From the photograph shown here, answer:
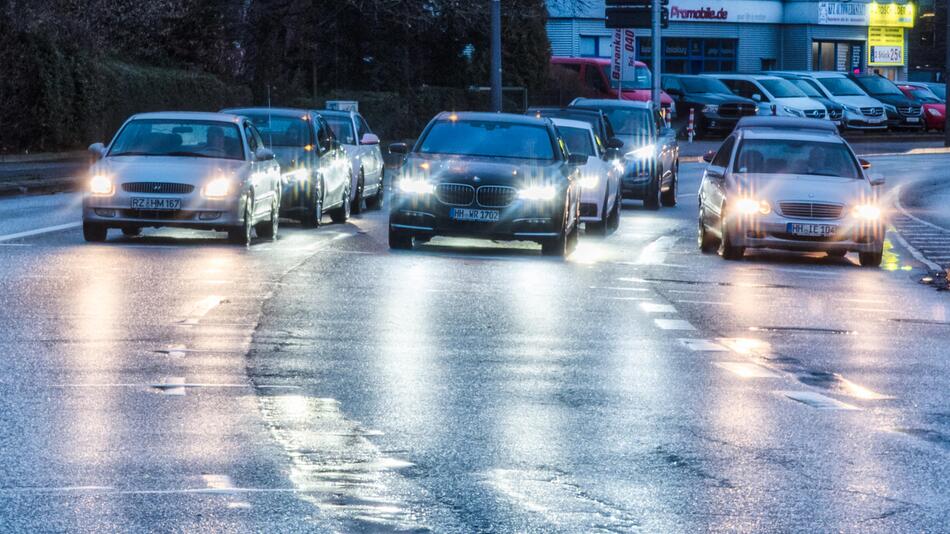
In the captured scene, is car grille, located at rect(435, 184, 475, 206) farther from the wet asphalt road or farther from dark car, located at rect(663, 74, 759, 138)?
dark car, located at rect(663, 74, 759, 138)

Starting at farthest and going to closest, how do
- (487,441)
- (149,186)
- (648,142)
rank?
(648,142)
(149,186)
(487,441)

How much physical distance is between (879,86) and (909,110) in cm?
187

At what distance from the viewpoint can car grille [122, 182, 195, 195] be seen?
847 inches

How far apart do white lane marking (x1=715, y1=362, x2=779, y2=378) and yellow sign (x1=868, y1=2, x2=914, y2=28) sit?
84.4 meters

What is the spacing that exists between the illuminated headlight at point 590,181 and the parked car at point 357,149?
13.9ft

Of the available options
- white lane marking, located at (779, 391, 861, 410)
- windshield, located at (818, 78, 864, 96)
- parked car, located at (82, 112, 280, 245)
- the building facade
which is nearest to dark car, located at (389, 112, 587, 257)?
parked car, located at (82, 112, 280, 245)

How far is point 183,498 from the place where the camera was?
8.03 m

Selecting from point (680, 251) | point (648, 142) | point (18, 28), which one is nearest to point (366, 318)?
point (680, 251)

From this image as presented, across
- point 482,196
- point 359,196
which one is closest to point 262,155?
point 482,196

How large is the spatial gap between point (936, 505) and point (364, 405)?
136 inches

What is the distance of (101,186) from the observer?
21.6 m

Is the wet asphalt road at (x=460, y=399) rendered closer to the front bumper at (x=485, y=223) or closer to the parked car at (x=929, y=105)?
the front bumper at (x=485, y=223)

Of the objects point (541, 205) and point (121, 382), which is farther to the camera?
point (541, 205)

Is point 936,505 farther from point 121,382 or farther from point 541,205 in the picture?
point 541,205
